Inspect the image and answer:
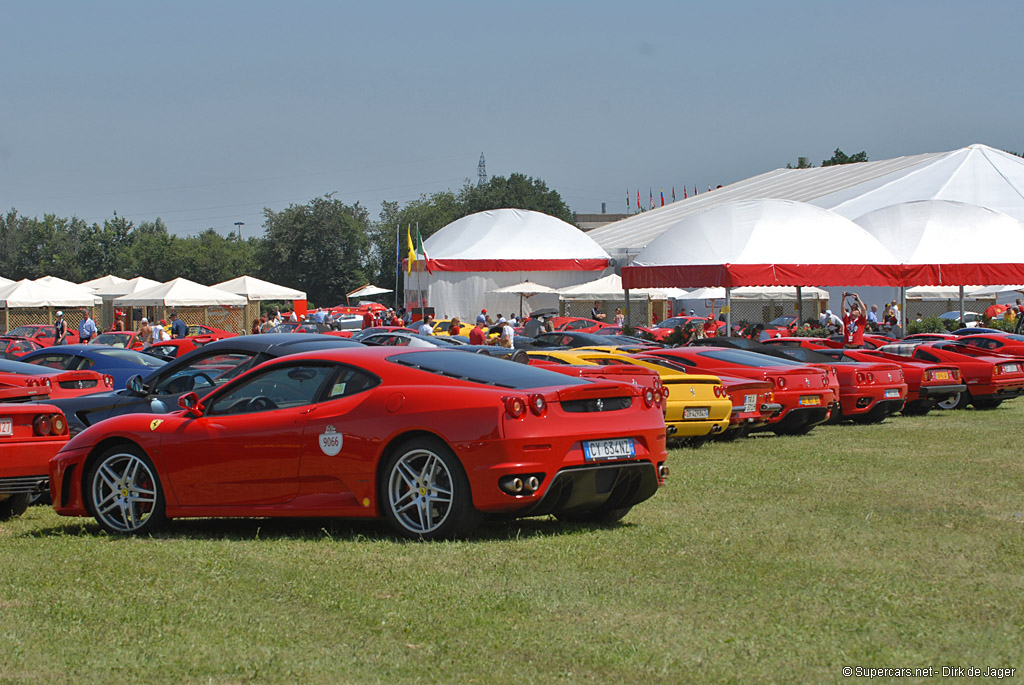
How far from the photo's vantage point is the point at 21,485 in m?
9.04

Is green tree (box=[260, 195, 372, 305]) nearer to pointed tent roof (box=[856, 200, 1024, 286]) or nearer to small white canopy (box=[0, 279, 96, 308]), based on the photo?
small white canopy (box=[0, 279, 96, 308])

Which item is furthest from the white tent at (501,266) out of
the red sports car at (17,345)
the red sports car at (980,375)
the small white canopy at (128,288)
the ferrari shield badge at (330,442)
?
the ferrari shield badge at (330,442)

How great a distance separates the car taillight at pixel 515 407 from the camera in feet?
24.3

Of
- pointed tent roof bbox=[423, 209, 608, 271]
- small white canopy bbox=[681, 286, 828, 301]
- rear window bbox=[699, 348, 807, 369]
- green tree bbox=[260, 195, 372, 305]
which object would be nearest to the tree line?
green tree bbox=[260, 195, 372, 305]

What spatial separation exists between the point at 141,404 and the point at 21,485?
237 centimetres

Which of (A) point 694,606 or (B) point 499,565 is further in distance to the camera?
(B) point 499,565

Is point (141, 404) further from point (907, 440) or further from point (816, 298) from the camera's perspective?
point (816, 298)

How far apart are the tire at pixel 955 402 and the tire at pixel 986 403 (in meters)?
0.22

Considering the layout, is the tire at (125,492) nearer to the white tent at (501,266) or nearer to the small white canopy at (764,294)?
the small white canopy at (764,294)

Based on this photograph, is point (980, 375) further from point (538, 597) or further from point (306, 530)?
point (538, 597)

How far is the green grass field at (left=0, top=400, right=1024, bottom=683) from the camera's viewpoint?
16.2 ft

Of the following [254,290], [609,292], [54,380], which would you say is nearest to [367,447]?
[54,380]

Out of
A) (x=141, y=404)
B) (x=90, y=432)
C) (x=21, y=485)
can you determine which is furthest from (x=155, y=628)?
(x=141, y=404)

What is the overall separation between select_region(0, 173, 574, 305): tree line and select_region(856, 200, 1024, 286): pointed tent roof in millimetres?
64944
